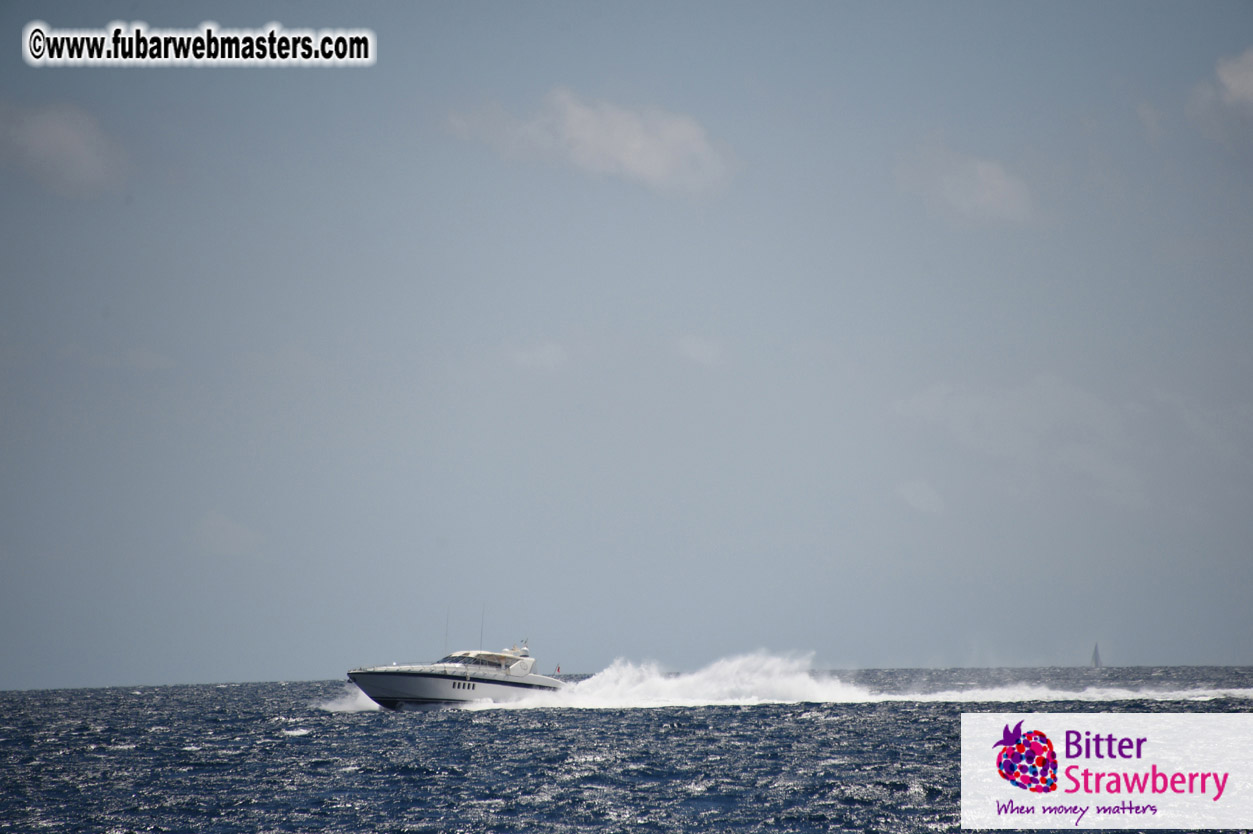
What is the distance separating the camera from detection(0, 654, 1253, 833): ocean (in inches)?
981

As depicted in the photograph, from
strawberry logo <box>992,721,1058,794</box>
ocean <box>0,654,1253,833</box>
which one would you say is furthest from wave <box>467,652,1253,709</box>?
strawberry logo <box>992,721,1058,794</box>

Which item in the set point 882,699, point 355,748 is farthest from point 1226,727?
point 355,748

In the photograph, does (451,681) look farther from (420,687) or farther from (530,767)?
(530,767)

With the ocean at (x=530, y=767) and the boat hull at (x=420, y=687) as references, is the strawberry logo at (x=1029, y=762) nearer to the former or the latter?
the ocean at (x=530, y=767)

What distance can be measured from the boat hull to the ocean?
89 centimetres

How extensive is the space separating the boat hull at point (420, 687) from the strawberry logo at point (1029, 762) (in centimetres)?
2878

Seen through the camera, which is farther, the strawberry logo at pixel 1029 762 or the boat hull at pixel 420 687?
the boat hull at pixel 420 687

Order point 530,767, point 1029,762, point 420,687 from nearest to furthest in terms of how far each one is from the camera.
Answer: point 1029,762
point 530,767
point 420,687

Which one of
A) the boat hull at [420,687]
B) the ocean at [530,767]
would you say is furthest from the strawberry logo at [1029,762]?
the boat hull at [420,687]

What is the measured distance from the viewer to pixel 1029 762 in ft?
85.3

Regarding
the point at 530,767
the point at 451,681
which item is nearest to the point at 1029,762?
the point at 530,767

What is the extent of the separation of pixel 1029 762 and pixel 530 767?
15749 mm

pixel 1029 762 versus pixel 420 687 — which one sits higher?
pixel 1029 762

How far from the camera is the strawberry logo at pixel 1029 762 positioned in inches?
977
